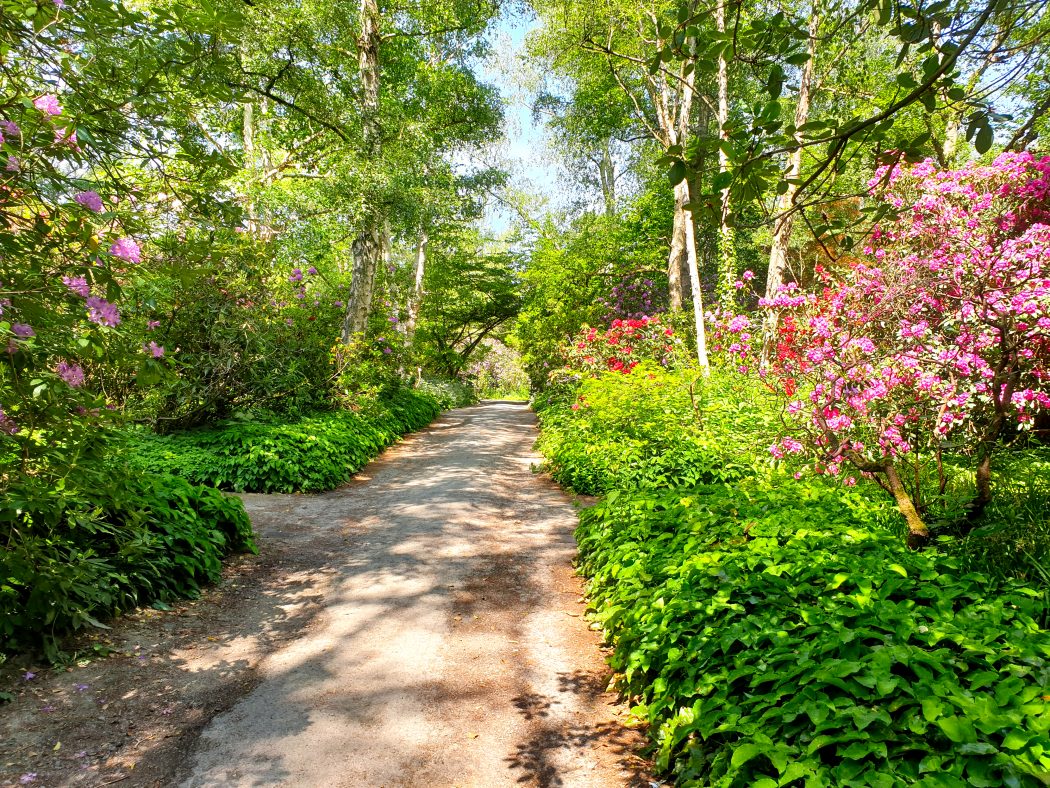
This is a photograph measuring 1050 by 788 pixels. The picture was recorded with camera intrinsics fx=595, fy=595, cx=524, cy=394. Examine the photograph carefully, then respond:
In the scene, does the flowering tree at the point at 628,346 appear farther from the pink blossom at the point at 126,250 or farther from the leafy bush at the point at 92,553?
the pink blossom at the point at 126,250

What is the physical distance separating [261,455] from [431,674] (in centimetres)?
505

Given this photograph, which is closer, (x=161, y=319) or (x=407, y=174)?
(x=161, y=319)

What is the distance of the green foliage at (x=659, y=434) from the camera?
674cm

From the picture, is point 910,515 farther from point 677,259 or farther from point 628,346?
point 677,259

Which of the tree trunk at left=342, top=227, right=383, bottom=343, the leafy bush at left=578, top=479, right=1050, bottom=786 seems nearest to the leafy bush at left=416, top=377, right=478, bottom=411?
the tree trunk at left=342, top=227, right=383, bottom=343

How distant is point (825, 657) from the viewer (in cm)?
245

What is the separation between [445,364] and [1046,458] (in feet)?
69.2

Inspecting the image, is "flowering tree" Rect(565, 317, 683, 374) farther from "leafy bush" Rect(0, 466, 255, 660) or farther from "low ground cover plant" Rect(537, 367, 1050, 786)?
"leafy bush" Rect(0, 466, 255, 660)

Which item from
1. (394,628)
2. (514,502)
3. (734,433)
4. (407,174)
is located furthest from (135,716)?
(407,174)

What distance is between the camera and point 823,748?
214 centimetres

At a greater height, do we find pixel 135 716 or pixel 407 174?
pixel 407 174

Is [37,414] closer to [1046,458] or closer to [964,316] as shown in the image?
[964,316]

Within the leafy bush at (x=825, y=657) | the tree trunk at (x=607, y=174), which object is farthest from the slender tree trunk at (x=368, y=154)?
the tree trunk at (x=607, y=174)

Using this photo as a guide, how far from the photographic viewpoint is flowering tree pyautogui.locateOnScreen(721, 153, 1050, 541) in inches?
149
